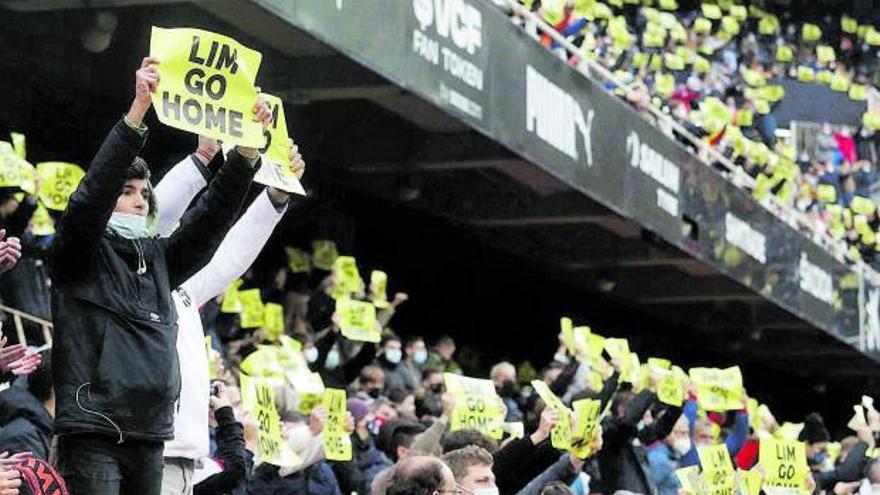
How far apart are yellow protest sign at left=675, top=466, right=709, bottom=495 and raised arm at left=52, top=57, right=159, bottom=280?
461 centimetres

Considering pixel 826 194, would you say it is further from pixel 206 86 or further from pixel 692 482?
pixel 206 86

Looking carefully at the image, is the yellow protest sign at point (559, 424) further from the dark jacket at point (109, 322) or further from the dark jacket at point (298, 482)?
the dark jacket at point (109, 322)

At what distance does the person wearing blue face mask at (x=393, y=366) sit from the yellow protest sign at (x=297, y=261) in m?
1.24

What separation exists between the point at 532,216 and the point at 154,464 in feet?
36.2

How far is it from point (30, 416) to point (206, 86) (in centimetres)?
128

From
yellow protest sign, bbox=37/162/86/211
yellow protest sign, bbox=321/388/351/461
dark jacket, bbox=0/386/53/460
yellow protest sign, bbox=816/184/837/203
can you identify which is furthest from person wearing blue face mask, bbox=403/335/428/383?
yellow protest sign, bbox=816/184/837/203

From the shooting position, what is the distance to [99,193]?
202 inches

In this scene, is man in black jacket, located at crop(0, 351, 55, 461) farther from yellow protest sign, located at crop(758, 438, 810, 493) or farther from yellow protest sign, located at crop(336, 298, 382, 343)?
yellow protest sign, located at crop(758, 438, 810, 493)

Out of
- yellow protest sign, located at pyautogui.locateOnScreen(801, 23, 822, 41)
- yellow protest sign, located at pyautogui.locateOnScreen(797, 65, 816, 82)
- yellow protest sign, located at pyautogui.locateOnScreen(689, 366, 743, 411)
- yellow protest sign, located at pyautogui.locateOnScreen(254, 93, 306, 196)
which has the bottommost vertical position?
yellow protest sign, located at pyautogui.locateOnScreen(689, 366, 743, 411)

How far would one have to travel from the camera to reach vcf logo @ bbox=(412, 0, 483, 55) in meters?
11.8

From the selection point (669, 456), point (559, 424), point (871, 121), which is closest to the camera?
point (559, 424)

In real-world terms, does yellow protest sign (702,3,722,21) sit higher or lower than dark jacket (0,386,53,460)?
higher

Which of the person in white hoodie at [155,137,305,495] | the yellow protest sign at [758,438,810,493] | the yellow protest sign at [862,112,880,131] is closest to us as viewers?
the person in white hoodie at [155,137,305,495]

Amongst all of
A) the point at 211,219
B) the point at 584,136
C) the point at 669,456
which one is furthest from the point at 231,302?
the point at 211,219
